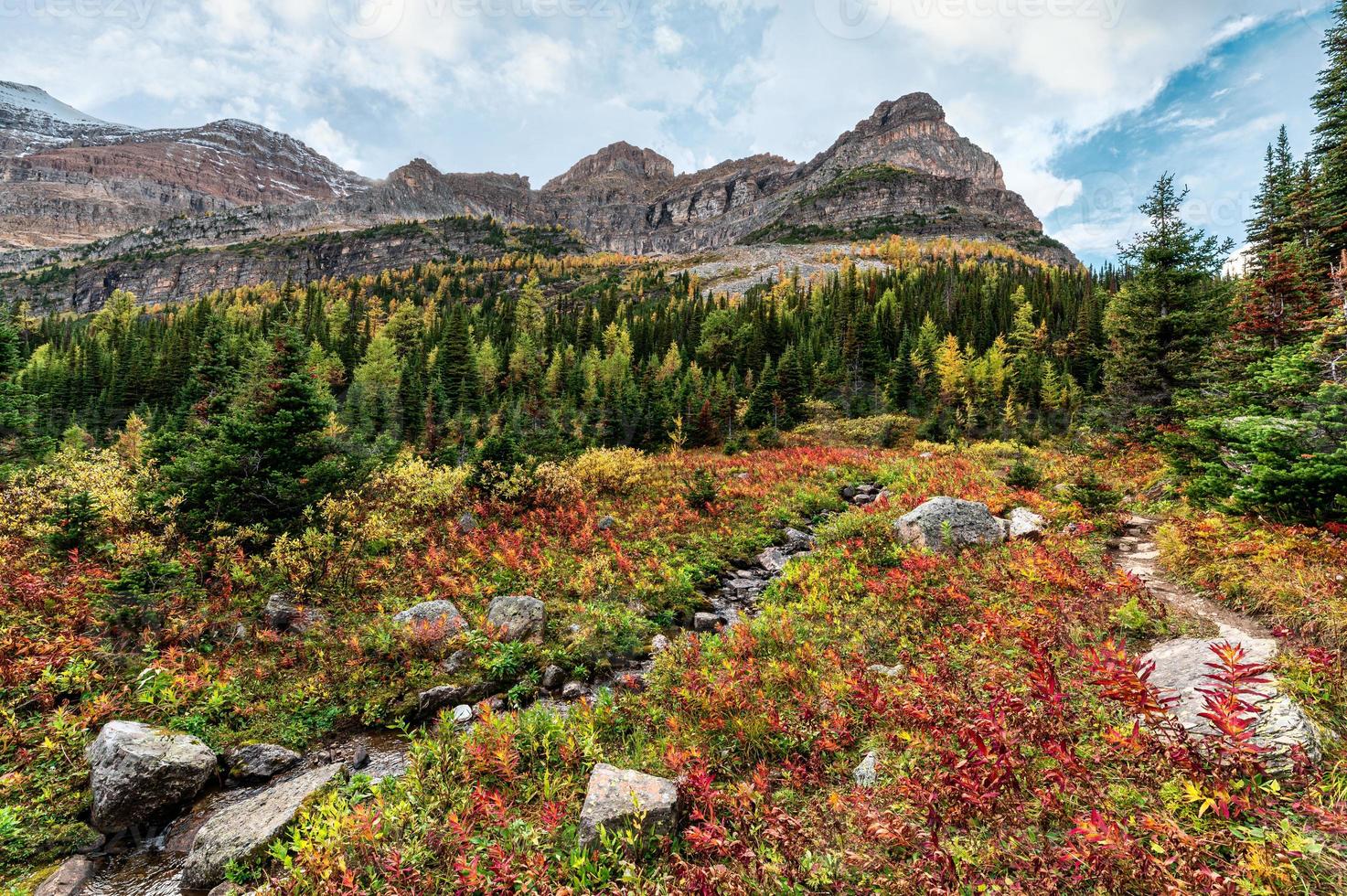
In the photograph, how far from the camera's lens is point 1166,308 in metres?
19.5

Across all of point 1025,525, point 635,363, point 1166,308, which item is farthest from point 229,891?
point 635,363

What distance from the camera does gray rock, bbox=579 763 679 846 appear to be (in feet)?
16.6

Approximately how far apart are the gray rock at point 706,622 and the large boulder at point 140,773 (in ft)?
28.6

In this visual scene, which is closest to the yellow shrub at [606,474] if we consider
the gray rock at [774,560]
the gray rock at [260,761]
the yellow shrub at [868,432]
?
the gray rock at [774,560]

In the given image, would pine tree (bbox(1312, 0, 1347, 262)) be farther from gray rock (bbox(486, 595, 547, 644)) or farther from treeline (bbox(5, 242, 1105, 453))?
gray rock (bbox(486, 595, 547, 644))

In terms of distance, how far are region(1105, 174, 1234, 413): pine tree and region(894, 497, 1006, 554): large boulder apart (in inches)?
455

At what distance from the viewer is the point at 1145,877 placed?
332 cm

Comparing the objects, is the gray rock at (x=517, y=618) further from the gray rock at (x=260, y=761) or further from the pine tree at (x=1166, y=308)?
the pine tree at (x=1166, y=308)

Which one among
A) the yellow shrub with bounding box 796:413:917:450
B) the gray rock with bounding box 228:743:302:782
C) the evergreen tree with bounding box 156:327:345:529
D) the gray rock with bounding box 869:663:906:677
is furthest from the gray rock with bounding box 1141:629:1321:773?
the yellow shrub with bounding box 796:413:917:450

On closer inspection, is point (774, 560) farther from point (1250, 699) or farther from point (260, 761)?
point (260, 761)

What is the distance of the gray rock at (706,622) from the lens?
11.8 metres

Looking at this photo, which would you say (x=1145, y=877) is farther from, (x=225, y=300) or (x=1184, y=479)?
(x=225, y=300)

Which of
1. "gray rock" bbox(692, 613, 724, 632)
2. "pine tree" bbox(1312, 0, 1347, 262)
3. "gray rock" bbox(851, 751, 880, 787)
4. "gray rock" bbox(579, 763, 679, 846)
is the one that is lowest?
"gray rock" bbox(692, 613, 724, 632)

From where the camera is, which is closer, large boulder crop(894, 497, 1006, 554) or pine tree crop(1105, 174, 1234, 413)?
large boulder crop(894, 497, 1006, 554)
